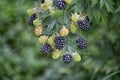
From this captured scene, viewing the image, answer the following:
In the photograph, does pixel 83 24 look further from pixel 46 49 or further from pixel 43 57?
pixel 43 57

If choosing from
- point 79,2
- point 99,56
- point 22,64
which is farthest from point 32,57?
point 79,2

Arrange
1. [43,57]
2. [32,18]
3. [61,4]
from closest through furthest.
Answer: [61,4], [32,18], [43,57]

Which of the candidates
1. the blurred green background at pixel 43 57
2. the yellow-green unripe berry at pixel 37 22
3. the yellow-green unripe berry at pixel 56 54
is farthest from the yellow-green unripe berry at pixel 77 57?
the blurred green background at pixel 43 57

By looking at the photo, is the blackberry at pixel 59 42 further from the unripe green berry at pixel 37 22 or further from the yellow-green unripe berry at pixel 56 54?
the unripe green berry at pixel 37 22

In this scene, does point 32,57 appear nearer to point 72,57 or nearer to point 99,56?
point 99,56

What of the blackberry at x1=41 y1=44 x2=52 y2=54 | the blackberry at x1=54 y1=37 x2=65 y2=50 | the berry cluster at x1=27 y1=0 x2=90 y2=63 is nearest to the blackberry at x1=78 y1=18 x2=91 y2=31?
the berry cluster at x1=27 y1=0 x2=90 y2=63

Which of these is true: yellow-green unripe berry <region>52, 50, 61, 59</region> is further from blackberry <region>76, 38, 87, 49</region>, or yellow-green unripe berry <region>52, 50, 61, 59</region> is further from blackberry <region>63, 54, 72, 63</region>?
blackberry <region>76, 38, 87, 49</region>

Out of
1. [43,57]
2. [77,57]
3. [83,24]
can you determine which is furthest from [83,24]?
[43,57]
